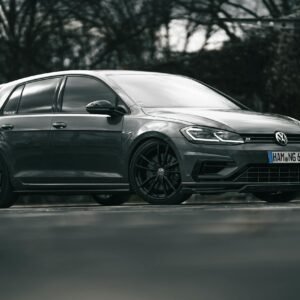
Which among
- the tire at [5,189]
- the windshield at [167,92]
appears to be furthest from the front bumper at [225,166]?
the tire at [5,189]

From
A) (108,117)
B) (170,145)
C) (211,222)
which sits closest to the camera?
(211,222)

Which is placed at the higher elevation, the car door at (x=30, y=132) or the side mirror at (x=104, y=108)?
the side mirror at (x=104, y=108)

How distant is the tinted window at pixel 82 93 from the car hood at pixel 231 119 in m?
0.64

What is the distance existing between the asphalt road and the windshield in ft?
20.4

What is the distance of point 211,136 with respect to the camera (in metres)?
8.66

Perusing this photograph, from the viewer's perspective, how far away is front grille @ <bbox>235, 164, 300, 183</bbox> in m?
8.73

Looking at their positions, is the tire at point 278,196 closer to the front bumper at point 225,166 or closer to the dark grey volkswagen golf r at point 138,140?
the dark grey volkswagen golf r at point 138,140

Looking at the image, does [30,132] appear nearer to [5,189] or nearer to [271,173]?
[5,189]

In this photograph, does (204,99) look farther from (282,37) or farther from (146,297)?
(282,37)

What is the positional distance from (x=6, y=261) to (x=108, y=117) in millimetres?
6740

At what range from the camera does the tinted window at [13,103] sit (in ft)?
34.7

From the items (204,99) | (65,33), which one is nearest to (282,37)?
(65,33)

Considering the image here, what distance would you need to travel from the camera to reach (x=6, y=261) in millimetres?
2648

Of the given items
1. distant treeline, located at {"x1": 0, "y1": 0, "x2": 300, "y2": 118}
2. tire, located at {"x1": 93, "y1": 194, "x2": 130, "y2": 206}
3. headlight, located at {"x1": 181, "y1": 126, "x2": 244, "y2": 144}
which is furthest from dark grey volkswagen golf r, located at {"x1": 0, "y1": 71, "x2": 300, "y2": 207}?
distant treeline, located at {"x1": 0, "y1": 0, "x2": 300, "y2": 118}
